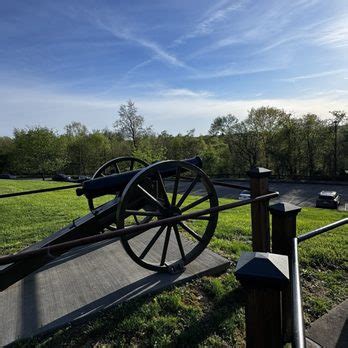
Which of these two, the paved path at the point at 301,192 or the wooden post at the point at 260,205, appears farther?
the paved path at the point at 301,192

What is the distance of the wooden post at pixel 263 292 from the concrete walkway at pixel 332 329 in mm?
1403

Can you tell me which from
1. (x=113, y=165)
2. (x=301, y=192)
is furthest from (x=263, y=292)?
(x=301, y=192)

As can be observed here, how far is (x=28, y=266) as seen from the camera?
300 centimetres

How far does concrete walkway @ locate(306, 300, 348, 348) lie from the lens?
2373 millimetres

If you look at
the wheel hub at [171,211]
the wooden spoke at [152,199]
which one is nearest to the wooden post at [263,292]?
the wooden spoke at [152,199]

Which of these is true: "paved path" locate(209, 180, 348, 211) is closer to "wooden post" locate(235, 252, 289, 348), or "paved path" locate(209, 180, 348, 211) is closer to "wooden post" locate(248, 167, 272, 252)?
"wooden post" locate(248, 167, 272, 252)

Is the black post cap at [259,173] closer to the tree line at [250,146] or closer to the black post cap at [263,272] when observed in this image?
the black post cap at [263,272]

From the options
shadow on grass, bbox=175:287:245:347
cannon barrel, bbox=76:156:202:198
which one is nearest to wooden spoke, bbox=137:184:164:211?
cannon barrel, bbox=76:156:202:198

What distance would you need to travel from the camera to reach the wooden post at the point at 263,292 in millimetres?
1127

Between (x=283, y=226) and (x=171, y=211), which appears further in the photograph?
(x=171, y=211)

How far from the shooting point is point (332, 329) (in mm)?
2570

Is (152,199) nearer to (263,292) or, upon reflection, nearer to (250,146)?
(263,292)

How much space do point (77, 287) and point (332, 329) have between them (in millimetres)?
2594

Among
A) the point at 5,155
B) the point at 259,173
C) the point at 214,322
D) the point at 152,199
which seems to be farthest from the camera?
the point at 5,155
